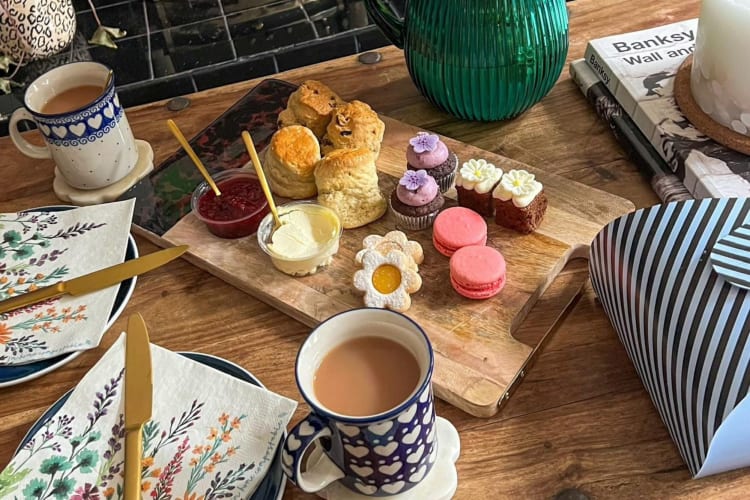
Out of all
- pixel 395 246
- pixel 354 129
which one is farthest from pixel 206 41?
pixel 395 246

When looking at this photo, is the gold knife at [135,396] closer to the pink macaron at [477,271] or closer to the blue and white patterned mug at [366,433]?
the blue and white patterned mug at [366,433]

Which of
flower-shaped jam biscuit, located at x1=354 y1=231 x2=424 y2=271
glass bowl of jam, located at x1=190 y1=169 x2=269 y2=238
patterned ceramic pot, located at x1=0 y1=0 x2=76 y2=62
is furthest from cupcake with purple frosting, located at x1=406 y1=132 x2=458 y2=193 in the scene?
patterned ceramic pot, located at x1=0 y1=0 x2=76 y2=62

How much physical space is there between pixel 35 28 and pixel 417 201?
0.92m

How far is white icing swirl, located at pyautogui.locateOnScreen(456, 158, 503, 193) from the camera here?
38.5 inches

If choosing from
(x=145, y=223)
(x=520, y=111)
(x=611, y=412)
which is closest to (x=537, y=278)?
(x=611, y=412)

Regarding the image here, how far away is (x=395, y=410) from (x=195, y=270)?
0.50 meters

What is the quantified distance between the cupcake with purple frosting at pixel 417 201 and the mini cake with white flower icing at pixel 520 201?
0.27 ft

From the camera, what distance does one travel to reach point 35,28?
4.63 feet

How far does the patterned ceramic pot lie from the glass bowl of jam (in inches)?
23.3

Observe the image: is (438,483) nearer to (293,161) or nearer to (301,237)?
(301,237)

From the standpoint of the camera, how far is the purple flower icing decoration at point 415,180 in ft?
3.23

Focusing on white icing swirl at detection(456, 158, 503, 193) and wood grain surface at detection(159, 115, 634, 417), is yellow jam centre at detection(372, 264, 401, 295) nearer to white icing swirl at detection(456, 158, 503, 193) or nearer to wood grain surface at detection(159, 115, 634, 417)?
wood grain surface at detection(159, 115, 634, 417)

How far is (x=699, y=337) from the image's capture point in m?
0.67

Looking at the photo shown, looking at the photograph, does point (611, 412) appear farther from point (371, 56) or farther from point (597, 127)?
point (371, 56)
